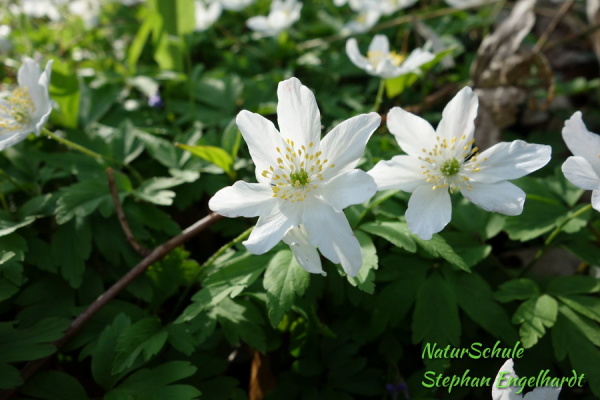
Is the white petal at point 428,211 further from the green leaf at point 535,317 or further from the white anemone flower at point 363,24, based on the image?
the white anemone flower at point 363,24

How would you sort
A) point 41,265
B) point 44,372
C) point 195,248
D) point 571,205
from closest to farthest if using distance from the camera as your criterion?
point 44,372 < point 41,265 < point 571,205 < point 195,248

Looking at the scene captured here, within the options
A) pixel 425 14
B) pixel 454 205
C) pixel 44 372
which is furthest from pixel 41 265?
pixel 425 14

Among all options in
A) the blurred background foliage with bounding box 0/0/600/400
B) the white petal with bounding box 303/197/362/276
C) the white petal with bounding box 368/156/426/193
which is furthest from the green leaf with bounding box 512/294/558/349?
the white petal with bounding box 303/197/362/276

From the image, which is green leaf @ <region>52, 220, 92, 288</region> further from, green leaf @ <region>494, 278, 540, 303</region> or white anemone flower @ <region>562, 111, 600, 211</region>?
white anemone flower @ <region>562, 111, 600, 211</region>

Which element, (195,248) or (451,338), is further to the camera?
(195,248)

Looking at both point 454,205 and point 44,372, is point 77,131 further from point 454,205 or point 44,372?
point 454,205
